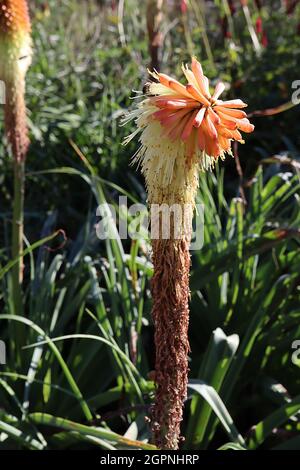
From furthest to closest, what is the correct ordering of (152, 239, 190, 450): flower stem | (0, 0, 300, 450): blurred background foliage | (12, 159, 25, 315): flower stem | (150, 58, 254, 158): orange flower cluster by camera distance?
(12, 159, 25, 315): flower stem < (0, 0, 300, 450): blurred background foliage < (152, 239, 190, 450): flower stem < (150, 58, 254, 158): orange flower cluster

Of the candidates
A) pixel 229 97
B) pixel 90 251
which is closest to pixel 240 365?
pixel 90 251

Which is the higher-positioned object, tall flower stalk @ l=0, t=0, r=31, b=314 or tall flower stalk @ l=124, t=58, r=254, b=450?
tall flower stalk @ l=0, t=0, r=31, b=314

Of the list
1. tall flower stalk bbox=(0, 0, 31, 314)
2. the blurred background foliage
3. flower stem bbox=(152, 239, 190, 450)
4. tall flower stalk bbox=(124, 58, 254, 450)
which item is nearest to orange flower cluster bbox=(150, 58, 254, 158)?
tall flower stalk bbox=(124, 58, 254, 450)

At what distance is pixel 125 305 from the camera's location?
8.28ft

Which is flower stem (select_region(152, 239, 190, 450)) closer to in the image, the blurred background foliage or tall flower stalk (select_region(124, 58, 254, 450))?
tall flower stalk (select_region(124, 58, 254, 450))

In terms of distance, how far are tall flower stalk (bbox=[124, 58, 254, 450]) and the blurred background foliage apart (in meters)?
0.50

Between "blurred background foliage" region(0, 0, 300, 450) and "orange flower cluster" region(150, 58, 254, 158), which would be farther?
"blurred background foliage" region(0, 0, 300, 450)


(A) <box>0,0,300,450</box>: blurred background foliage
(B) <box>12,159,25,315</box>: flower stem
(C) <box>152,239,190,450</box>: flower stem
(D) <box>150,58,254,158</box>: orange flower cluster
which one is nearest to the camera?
(D) <box>150,58,254,158</box>: orange flower cluster

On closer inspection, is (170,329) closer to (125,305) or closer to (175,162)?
(175,162)

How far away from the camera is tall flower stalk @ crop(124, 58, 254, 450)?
133cm

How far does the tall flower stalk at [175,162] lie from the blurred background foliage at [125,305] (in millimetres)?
504

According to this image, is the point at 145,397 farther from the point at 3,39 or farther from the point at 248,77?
the point at 248,77

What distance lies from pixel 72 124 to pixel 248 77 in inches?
A: 48.7

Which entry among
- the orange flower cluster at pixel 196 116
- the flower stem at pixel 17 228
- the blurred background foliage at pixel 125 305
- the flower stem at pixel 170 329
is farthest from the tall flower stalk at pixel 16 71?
the orange flower cluster at pixel 196 116
